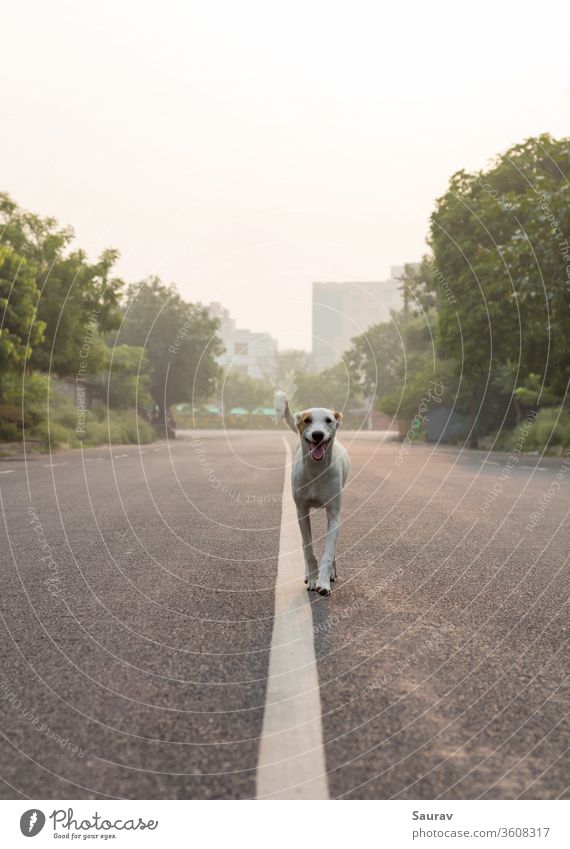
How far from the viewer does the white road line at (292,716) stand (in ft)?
8.05

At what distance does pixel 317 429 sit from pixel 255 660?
1777 millimetres

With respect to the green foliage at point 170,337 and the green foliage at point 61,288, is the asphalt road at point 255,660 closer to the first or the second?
the green foliage at point 61,288

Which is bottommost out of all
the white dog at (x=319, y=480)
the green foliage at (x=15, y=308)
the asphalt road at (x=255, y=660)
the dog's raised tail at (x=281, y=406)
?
the asphalt road at (x=255, y=660)

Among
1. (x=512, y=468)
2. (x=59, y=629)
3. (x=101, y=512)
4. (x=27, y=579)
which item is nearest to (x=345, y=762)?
(x=59, y=629)

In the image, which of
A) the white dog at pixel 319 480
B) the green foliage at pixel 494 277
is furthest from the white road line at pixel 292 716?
the green foliage at pixel 494 277

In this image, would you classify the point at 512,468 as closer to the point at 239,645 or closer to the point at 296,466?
the point at 296,466

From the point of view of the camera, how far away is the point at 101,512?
1010cm

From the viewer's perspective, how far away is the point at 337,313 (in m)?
19.8

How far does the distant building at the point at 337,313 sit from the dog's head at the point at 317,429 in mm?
8660

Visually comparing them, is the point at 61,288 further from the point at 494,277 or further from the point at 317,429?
the point at 317,429

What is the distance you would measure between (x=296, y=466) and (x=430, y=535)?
2874mm

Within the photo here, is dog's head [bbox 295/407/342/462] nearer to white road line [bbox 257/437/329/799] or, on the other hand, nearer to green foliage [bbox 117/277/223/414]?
white road line [bbox 257/437/329/799]
